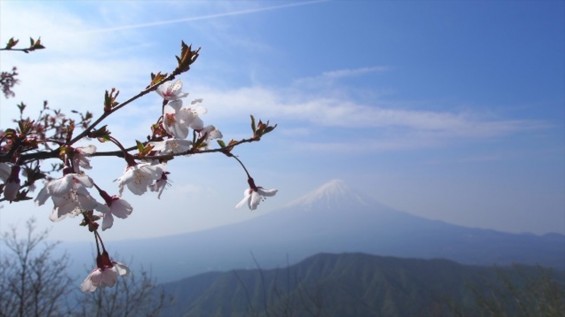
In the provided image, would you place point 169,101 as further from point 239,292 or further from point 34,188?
point 239,292

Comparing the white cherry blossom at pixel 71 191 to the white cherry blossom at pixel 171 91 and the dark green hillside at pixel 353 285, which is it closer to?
the white cherry blossom at pixel 171 91

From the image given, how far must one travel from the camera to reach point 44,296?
915cm

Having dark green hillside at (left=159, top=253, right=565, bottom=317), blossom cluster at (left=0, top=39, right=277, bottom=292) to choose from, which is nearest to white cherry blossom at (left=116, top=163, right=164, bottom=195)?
blossom cluster at (left=0, top=39, right=277, bottom=292)

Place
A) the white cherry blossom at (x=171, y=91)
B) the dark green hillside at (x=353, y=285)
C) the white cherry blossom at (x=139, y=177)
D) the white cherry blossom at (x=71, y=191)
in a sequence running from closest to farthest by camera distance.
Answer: the white cherry blossom at (x=71, y=191)
the white cherry blossom at (x=139, y=177)
the white cherry blossom at (x=171, y=91)
the dark green hillside at (x=353, y=285)

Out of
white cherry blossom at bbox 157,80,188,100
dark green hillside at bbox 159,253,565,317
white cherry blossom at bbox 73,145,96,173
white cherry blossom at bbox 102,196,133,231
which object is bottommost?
dark green hillside at bbox 159,253,565,317

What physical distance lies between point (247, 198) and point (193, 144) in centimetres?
49

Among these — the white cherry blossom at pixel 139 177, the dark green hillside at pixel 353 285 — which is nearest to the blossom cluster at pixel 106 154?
the white cherry blossom at pixel 139 177

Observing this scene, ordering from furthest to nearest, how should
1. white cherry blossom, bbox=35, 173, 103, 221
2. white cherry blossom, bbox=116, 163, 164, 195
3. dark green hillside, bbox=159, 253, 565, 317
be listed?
dark green hillside, bbox=159, 253, 565, 317, white cherry blossom, bbox=116, 163, 164, 195, white cherry blossom, bbox=35, 173, 103, 221

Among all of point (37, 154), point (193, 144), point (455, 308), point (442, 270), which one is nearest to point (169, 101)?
point (193, 144)

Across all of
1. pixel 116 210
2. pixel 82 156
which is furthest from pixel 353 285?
pixel 82 156

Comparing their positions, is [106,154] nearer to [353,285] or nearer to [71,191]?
[71,191]

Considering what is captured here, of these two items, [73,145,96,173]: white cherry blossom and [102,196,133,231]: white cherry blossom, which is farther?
[102,196,133,231]: white cherry blossom

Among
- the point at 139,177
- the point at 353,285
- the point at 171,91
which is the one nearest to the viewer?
the point at 139,177

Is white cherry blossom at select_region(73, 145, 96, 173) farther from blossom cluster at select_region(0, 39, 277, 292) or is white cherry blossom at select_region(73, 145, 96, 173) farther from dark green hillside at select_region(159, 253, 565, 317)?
dark green hillside at select_region(159, 253, 565, 317)
